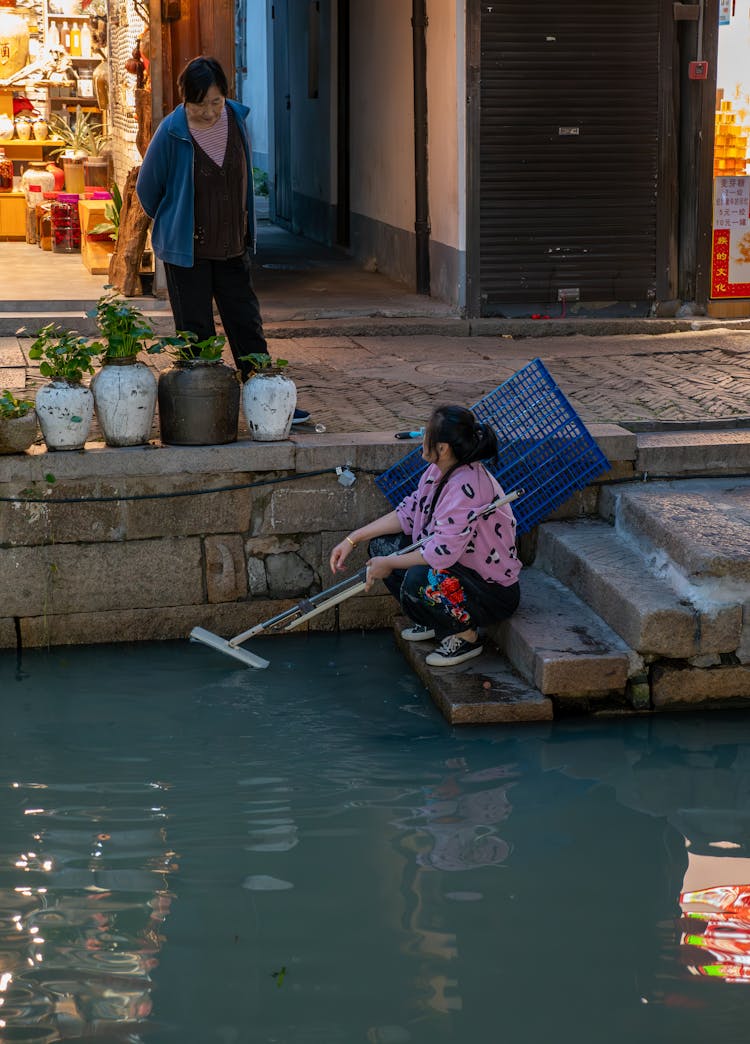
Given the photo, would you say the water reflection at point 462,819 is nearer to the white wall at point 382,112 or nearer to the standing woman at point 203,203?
the standing woman at point 203,203

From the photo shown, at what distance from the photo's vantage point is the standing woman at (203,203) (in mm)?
6680

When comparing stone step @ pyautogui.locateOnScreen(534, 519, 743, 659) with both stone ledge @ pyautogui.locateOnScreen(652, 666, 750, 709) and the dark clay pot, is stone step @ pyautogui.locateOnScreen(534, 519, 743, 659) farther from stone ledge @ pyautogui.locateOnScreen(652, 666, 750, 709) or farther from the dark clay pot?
the dark clay pot

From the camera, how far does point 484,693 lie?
17.9 feet

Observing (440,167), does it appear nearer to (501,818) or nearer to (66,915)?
(501,818)

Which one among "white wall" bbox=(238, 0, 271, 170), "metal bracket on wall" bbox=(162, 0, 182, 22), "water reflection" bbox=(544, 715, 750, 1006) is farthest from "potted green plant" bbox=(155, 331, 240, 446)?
"white wall" bbox=(238, 0, 271, 170)

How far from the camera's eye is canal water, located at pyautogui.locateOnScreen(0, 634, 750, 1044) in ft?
11.8

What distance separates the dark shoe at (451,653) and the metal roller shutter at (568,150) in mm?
4901

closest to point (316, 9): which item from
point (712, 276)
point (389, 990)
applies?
point (712, 276)

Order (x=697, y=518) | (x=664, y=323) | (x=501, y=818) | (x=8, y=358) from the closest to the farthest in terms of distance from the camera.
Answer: (x=501, y=818) → (x=697, y=518) → (x=8, y=358) → (x=664, y=323)

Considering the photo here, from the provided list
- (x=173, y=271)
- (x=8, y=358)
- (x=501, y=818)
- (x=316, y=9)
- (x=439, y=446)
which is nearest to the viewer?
(x=501, y=818)

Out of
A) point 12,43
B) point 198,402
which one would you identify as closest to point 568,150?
point 198,402

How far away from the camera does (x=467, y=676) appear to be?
563cm

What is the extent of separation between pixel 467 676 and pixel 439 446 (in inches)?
36.5

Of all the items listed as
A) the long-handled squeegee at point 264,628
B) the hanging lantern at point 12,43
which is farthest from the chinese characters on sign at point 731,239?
the hanging lantern at point 12,43
